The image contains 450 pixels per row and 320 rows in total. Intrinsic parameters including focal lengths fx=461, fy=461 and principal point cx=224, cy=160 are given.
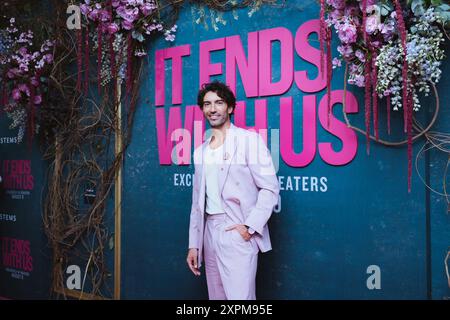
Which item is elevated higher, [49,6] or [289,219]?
[49,6]

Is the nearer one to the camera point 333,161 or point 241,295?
point 241,295

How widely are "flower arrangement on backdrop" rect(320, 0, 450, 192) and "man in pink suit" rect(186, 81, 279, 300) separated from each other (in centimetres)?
62

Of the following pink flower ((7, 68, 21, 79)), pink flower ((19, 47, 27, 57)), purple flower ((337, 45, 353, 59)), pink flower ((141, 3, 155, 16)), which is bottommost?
purple flower ((337, 45, 353, 59))

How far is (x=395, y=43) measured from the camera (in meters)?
2.24

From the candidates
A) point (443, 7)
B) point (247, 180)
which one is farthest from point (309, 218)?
point (443, 7)

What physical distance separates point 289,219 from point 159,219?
1.10 m

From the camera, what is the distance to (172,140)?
3398 mm

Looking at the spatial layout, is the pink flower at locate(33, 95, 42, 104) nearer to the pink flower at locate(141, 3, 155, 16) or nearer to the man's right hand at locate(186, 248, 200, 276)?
the pink flower at locate(141, 3, 155, 16)

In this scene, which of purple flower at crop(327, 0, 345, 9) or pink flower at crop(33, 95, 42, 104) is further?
pink flower at crop(33, 95, 42, 104)

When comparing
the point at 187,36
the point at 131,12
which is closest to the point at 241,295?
the point at 187,36

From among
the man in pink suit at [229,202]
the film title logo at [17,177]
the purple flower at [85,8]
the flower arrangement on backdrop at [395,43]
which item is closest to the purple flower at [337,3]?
the flower arrangement on backdrop at [395,43]

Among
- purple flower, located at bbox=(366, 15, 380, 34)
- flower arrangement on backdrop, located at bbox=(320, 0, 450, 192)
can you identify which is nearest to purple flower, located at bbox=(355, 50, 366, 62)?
flower arrangement on backdrop, located at bbox=(320, 0, 450, 192)

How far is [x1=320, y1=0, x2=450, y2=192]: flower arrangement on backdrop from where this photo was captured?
83.8 inches

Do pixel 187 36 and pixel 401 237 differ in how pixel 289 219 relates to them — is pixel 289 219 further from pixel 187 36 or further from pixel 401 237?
pixel 187 36
